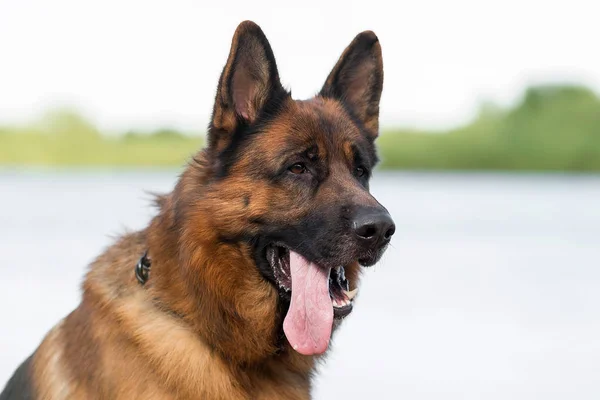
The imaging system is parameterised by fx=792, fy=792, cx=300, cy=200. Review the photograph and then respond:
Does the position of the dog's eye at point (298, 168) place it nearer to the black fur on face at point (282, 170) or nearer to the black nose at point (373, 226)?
the black fur on face at point (282, 170)

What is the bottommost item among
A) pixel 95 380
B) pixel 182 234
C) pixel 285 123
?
pixel 95 380

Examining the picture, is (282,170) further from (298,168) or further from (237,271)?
(237,271)

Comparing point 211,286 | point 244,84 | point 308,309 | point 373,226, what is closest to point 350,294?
point 308,309

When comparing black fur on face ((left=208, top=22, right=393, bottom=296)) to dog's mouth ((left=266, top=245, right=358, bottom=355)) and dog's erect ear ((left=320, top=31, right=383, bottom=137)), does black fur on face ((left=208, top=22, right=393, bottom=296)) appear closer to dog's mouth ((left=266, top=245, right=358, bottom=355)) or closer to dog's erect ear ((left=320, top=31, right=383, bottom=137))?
dog's mouth ((left=266, top=245, right=358, bottom=355))

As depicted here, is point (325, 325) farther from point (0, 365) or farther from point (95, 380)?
point (0, 365)

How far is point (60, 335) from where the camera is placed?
432 cm

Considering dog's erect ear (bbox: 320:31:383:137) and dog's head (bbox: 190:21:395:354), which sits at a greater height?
dog's erect ear (bbox: 320:31:383:137)

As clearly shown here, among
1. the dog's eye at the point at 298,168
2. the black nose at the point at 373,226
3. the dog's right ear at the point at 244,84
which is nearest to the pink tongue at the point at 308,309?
the black nose at the point at 373,226

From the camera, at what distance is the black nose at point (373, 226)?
3.92 meters

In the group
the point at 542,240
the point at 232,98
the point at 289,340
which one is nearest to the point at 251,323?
the point at 289,340

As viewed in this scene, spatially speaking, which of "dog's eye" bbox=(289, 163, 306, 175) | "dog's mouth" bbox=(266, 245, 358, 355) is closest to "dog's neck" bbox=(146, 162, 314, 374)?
"dog's mouth" bbox=(266, 245, 358, 355)

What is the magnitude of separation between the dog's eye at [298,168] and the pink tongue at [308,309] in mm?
424

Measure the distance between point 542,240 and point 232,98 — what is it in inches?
532

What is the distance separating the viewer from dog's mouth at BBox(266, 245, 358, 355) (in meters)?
4.11
